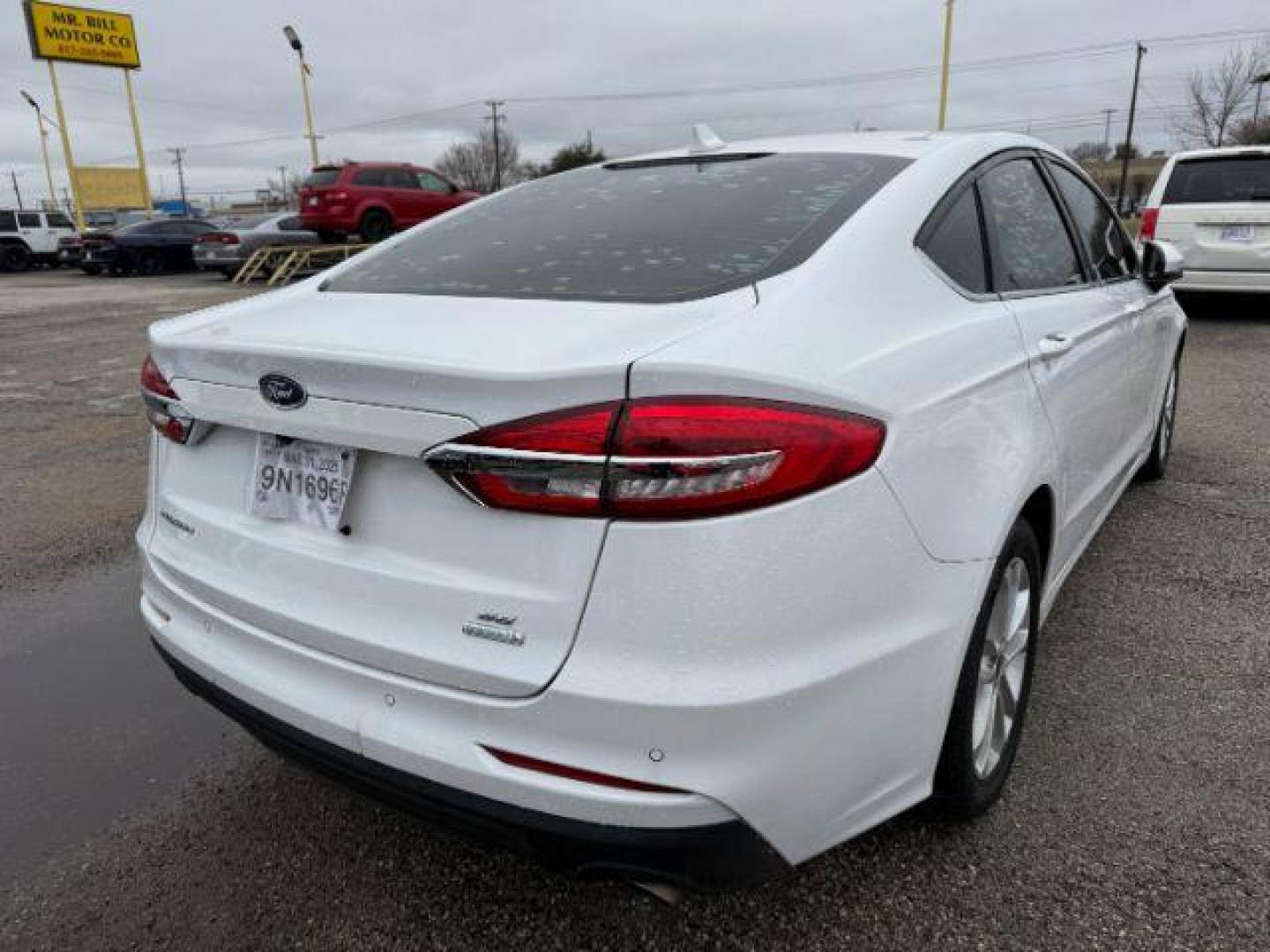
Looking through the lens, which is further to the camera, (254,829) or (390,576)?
(254,829)

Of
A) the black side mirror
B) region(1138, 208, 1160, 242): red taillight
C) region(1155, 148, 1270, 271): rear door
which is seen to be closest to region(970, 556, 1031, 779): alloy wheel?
the black side mirror

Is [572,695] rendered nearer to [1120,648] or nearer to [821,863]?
[821,863]

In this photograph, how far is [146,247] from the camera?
24.2m

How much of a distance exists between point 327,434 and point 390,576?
277 mm

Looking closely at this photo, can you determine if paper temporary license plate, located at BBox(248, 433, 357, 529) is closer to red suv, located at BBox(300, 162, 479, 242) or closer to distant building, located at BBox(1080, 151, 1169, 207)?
red suv, located at BBox(300, 162, 479, 242)

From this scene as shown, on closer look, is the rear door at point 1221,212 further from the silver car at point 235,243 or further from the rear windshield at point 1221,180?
the silver car at point 235,243

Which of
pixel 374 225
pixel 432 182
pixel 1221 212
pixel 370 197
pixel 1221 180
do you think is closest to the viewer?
pixel 1221 212

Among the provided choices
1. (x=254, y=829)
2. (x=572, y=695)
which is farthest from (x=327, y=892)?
(x=572, y=695)

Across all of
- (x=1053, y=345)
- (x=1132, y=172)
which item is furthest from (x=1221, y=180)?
(x=1132, y=172)

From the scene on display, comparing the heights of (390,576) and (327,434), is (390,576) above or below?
below

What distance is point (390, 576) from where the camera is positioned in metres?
1.70

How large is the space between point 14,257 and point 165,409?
32.4 meters

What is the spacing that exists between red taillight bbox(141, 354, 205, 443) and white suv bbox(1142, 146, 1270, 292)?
956 centimetres

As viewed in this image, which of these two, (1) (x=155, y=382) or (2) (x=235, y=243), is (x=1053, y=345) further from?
(2) (x=235, y=243)
